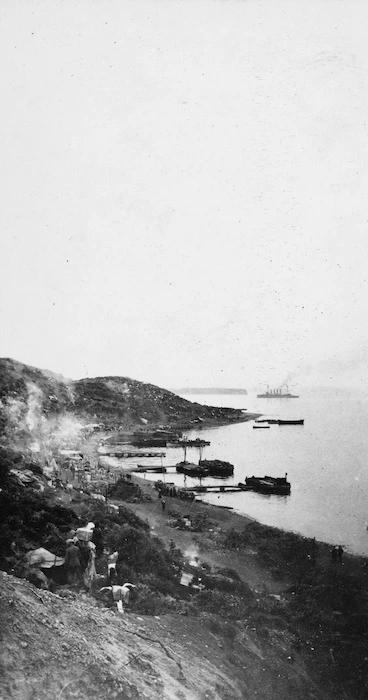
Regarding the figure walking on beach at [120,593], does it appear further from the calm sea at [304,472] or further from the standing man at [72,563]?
the calm sea at [304,472]

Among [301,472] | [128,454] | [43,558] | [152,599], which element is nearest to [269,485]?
[301,472]

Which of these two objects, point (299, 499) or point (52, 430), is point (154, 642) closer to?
point (52, 430)

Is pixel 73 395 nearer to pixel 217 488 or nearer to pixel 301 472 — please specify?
pixel 217 488

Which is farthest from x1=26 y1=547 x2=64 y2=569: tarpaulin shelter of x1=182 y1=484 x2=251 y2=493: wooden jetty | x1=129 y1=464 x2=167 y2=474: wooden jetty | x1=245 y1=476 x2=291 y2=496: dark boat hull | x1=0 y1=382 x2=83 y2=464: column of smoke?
x1=245 y1=476 x2=291 y2=496: dark boat hull

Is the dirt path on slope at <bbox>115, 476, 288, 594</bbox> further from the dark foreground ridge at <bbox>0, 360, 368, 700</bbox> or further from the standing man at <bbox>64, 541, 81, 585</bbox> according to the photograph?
the standing man at <bbox>64, 541, 81, 585</bbox>

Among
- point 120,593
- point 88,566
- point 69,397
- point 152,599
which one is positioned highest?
point 69,397
